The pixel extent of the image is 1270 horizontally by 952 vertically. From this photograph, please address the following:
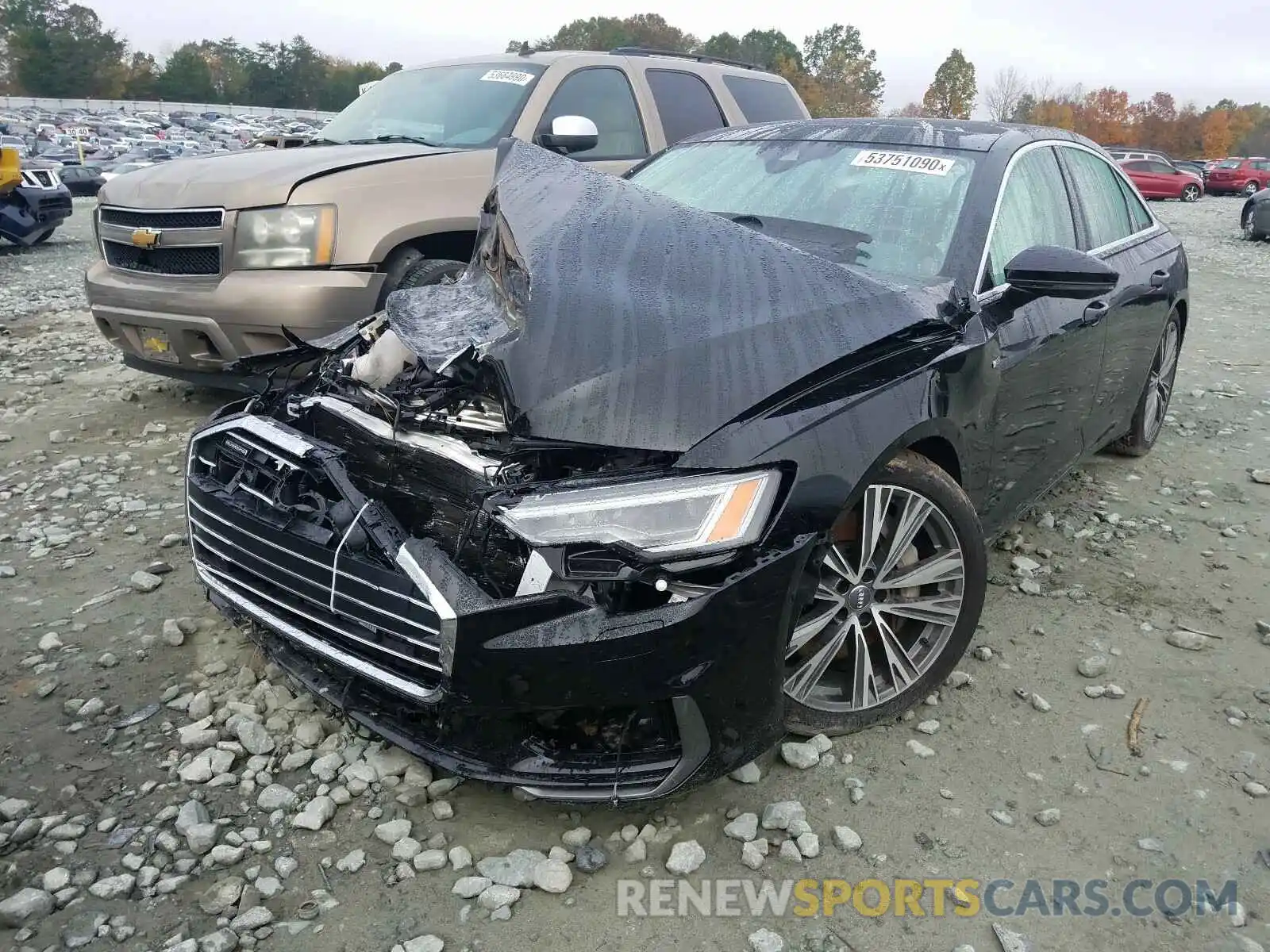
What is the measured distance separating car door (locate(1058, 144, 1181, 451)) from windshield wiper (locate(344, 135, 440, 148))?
3.33m

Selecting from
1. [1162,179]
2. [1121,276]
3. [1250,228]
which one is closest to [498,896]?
[1121,276]

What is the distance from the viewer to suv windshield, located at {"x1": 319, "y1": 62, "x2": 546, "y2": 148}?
17.6 feet

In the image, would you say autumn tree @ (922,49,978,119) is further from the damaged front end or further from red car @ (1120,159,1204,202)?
the damaged front end

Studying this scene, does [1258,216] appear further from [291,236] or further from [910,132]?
[291,236]

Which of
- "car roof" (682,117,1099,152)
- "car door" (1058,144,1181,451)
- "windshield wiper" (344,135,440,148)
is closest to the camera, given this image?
"car roof" (682,117,1099,152)

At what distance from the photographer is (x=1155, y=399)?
507cm

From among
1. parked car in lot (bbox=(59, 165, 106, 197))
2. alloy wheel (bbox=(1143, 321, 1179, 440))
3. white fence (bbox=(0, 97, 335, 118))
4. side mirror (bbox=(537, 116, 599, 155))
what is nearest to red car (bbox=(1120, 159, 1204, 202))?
parked car in lot (bbox=(59, 165, 106, 197))

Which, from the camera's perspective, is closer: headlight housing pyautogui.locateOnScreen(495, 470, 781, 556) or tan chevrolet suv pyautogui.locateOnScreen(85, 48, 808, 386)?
headlight housing pyautogui.locateOnScreen(495, 470, 781, 556)

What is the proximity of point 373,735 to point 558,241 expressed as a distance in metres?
1.50

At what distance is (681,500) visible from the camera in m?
2.06

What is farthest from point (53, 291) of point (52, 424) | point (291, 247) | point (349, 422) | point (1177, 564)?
point (1177, 564)

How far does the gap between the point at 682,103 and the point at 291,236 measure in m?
2.97

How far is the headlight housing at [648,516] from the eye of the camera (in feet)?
6.68

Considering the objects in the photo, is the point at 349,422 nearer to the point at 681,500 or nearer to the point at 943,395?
the point at 681,500
